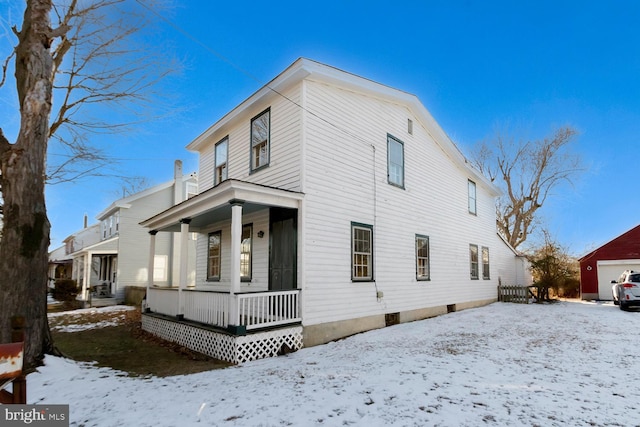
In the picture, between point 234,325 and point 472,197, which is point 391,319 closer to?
point 234,325

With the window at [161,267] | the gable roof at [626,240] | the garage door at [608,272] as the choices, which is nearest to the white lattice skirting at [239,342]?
the window at [161,267]

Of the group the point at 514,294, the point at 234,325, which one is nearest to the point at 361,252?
the point at 234,325

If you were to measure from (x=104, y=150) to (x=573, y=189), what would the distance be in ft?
110

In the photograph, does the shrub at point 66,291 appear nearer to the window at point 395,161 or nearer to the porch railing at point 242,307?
the porch railing at point 242,307

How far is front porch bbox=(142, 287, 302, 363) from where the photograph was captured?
729cm

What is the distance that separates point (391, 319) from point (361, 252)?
2586 mm

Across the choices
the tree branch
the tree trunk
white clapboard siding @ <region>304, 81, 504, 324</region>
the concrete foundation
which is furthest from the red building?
the tree branch

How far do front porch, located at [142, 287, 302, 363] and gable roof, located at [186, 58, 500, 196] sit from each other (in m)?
4.87

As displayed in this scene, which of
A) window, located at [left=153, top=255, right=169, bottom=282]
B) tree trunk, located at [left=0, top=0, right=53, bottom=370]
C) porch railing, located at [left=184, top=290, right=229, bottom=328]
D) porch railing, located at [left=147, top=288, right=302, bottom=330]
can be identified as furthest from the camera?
window, located at [left=153, top=255, right=169, bottom=282]

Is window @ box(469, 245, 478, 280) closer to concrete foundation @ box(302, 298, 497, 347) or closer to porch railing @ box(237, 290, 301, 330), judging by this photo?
concrete foundation @ box(302, 298, 497, 347)

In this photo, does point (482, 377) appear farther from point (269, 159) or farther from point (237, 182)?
point (269, 159)

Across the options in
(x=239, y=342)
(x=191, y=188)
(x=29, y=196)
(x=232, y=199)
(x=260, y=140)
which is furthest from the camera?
(x=191, y=188)

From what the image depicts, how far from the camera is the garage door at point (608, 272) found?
65.9ft

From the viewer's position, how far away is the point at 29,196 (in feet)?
21.4
